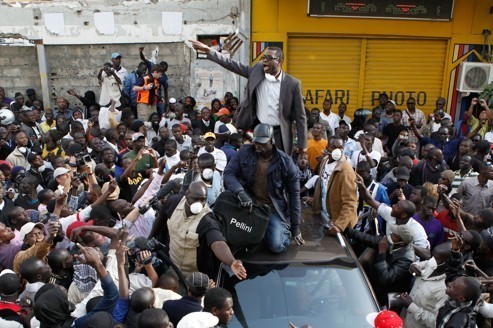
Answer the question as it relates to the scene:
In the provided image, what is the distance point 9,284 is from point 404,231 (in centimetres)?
342

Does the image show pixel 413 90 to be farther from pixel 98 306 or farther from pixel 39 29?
pixel 98 306

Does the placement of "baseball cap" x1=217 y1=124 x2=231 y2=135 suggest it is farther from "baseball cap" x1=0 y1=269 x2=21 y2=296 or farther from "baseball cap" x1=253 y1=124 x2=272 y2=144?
"baseball cap" x1=0 y1=269 x2=21 y2=296

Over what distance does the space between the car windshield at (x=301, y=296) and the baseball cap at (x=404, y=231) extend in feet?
2.70

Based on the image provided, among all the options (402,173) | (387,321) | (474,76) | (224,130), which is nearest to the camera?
(387,321)

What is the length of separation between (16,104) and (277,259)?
9.01 m

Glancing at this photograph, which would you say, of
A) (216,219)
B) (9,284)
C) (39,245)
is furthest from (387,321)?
(39,245)

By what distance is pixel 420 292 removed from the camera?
4.25 m

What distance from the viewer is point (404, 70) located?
1260 cm

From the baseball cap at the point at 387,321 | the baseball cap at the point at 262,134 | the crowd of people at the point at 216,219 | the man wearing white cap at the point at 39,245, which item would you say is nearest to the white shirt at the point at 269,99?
the crowd of people at the point at 216,219

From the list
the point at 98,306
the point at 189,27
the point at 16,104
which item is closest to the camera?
the point at 98,306

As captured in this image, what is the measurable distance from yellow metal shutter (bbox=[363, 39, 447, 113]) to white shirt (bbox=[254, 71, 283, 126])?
7819 mm

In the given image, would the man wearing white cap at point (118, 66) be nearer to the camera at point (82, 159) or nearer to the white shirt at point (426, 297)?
the camera at point (82, 159)

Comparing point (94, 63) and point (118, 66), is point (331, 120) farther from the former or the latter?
point (94, 63)

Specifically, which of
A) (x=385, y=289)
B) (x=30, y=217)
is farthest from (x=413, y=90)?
(x=30, y=217)
